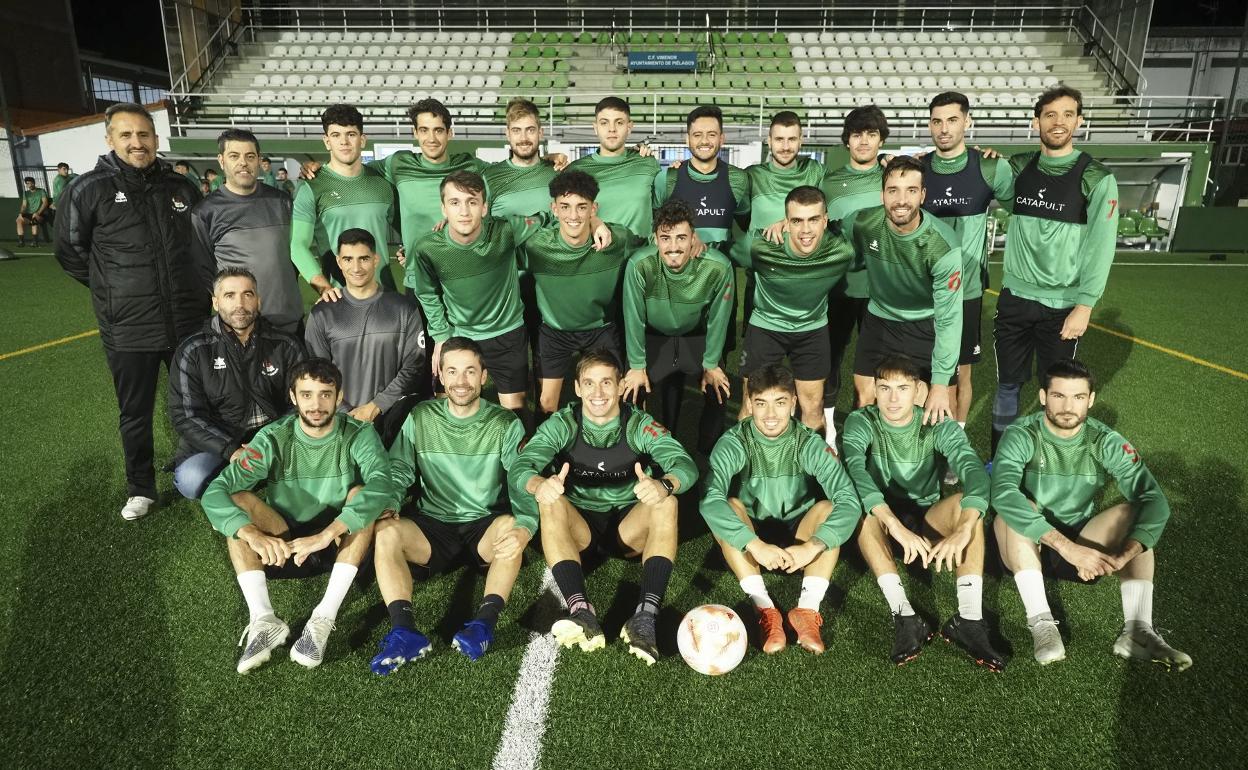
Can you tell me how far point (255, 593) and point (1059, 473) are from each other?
359 centimetres

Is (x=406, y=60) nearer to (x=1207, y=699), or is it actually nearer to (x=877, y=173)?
(x=877, y=173)

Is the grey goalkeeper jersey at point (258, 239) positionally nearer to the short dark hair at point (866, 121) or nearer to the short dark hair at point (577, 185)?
the short dark hair at point (577, 185)

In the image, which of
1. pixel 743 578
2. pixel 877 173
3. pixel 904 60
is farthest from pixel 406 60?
pixel 743 578

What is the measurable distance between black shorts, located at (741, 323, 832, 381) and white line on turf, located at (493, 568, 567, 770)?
2.21 meters

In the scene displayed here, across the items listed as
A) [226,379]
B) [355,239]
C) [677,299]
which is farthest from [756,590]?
[226,379]

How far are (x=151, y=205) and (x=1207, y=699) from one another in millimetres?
5653

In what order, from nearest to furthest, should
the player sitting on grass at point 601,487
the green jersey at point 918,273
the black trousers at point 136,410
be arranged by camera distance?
the player sitting on grass at point 601,487
the green jersey at point 918,273
the black trousers at point 136,410

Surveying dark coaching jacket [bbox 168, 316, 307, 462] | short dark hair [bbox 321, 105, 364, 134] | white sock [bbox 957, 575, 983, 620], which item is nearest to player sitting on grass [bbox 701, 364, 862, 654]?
white sock [bbox 957, 575, 983, 620]

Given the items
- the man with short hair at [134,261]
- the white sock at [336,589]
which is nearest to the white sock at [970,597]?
the white sock at [336,589]

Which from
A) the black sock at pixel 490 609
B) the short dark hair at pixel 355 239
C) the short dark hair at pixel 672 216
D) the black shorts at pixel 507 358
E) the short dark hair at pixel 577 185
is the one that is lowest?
the black sock at pixel 490 609

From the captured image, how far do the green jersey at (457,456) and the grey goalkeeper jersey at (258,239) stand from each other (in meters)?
1.71

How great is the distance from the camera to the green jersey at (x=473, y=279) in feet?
14.3

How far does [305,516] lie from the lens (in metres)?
3.50

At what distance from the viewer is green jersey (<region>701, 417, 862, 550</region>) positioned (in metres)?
3.45
